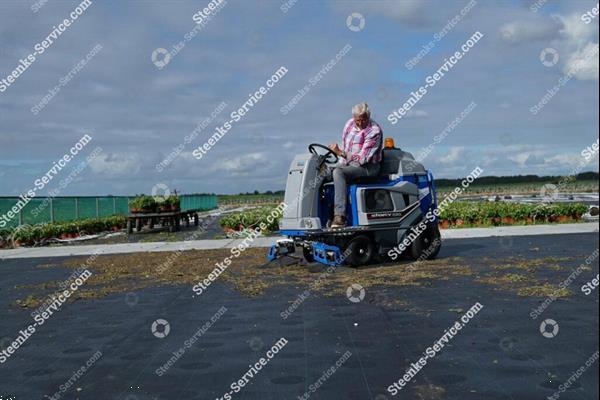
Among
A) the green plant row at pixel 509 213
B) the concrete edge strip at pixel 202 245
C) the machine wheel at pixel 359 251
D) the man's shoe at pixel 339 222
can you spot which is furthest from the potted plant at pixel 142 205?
the man's shoe at pixel 339 222

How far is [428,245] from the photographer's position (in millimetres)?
12992

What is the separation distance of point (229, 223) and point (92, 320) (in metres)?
15.0

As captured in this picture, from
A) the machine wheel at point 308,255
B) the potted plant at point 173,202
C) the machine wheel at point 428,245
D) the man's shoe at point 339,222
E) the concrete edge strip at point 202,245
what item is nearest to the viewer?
the man's shoe at point 339,222

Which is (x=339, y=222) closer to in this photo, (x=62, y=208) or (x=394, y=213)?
(x=394, y=213)

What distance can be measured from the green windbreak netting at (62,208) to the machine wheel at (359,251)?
1520 cm

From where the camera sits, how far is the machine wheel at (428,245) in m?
12.9

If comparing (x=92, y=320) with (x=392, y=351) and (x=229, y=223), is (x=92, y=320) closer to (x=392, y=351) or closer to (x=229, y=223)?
(x=392, y=351)

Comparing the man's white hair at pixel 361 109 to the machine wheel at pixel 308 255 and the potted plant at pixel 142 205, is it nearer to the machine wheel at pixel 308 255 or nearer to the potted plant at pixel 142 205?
the machine wheel at pixel 308 255

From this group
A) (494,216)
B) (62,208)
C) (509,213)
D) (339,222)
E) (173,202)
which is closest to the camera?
(339,222)

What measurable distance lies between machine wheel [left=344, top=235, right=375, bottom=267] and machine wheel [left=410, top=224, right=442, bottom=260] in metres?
1.19

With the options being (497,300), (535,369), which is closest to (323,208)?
(497,300)

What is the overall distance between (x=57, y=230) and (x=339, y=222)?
15.0m

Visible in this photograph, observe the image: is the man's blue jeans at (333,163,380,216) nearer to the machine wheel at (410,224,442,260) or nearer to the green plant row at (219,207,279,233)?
the machine wheel at (410,224,442,260)

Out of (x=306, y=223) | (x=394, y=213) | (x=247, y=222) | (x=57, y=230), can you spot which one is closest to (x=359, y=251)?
(x=394, y=213)
